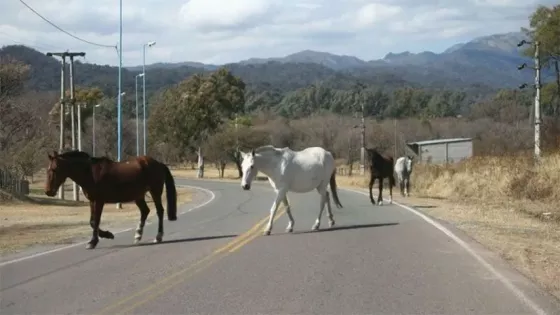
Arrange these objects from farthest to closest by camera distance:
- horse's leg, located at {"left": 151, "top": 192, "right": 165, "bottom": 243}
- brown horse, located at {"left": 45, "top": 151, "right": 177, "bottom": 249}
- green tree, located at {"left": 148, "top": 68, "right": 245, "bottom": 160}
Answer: green tree, located at {"left": 148, "top": 68, "right": 245, "bottom": 160}
horse's leg, located at {"left": 151, "top": 192, "right": 165, "bottom": 243}
brown horse, located at {"left": 45, "top": 151, "right": 177, "bottom": 249}

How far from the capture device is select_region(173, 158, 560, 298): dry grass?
13.9 meters

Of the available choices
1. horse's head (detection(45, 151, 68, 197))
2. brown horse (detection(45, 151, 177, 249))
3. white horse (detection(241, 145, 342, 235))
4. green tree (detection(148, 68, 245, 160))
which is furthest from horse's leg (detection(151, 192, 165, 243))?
green tree (detection(148, 68, 245, 160))

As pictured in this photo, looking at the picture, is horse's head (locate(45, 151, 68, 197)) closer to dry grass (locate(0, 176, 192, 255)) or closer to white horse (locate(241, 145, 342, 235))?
dry grass (locate(0, 176, 192, 255))

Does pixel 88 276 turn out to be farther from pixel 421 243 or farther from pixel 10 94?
pixel 10 94

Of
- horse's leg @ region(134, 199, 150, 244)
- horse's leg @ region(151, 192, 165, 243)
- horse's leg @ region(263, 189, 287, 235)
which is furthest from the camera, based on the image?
horse's leg @ region(263, 189, 287, 235)

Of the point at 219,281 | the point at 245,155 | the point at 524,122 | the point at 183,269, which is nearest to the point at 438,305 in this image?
the point at 219,281

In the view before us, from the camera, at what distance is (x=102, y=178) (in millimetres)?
15180

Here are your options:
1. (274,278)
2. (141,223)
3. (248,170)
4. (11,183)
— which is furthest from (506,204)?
(11,183)

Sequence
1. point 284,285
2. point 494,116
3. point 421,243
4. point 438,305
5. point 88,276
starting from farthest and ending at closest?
point 494,116 → point 421,243 → point 88,276 → point 284,285 → point 438,305

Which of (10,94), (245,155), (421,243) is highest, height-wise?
(10,94)

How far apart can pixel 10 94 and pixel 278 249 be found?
135ft

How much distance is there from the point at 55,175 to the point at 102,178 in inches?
33.7

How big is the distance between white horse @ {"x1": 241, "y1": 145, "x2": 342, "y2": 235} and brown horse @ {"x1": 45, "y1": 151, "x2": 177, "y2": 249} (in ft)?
6.75

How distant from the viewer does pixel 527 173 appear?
31438 millimetres
